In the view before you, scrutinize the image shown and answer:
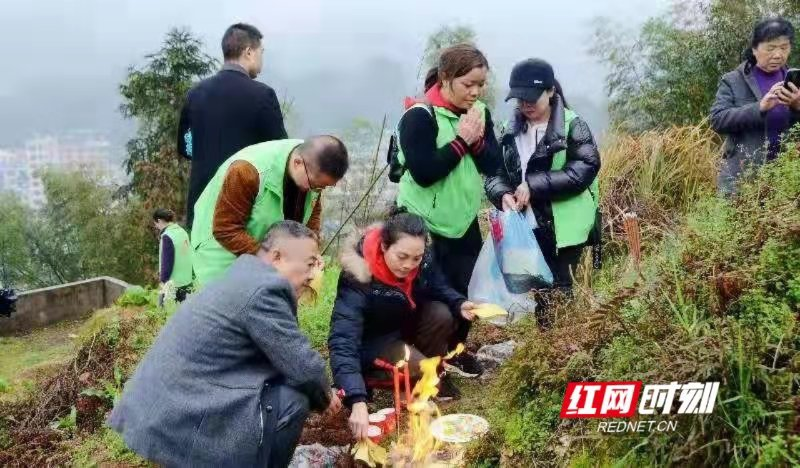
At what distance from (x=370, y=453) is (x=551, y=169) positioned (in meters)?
1.72

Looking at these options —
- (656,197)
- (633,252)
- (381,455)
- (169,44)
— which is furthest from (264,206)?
(169,44)

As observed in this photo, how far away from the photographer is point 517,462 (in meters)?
2.91

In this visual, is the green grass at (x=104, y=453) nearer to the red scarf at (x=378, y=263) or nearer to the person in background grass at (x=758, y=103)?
the red scarf at (x=378, y=263)

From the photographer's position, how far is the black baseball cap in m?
3.76

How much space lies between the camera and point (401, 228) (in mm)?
3453

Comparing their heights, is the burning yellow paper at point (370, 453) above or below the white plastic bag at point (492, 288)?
below

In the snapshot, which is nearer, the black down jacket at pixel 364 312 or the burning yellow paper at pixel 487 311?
the black down jacket at pixel 364 312

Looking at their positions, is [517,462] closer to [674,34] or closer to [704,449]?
[704,449]

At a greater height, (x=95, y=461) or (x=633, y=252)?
(x=633, y=252)

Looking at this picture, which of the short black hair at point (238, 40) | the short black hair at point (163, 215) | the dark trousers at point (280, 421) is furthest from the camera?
the short black hair at point (163, 215)

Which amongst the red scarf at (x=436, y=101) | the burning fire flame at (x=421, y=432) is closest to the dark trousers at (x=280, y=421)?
the burning fire flame at (x=421, y=432)

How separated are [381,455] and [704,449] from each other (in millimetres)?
1337

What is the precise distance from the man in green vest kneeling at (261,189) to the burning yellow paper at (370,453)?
0.96 meters

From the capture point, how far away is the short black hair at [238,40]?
414cm
